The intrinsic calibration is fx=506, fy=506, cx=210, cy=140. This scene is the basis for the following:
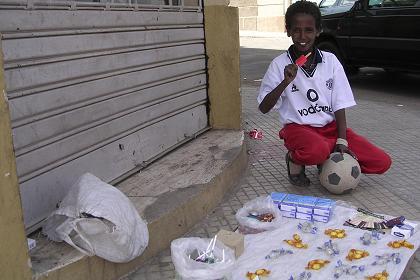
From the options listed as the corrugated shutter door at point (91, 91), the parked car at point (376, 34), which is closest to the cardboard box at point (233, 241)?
the corrugated shutter door at point (91, 91)

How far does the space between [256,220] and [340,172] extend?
0.81 m

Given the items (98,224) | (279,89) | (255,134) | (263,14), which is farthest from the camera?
(263,14)

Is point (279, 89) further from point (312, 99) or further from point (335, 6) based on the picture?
point (335, 6)

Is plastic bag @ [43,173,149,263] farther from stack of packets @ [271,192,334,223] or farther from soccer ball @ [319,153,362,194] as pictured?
soccer ball @ [319,153,362,194]

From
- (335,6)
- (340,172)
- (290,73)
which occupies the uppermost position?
(335,6)

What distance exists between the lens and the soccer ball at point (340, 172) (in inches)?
139

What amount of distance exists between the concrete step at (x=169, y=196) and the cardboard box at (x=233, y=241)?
15.3 inches

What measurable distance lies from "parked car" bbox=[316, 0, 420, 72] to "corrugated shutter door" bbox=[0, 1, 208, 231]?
4065 millimetres

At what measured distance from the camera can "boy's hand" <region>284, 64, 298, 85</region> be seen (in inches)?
133

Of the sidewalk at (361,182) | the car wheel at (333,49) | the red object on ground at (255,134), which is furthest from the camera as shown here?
the car wheel at (333,49)

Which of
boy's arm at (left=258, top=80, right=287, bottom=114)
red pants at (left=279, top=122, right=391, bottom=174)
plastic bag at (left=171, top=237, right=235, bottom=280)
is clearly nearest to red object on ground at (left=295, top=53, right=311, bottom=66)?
boy's arm at (left=258, top=80, right=287, bottom=114)

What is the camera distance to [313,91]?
370 centimetres

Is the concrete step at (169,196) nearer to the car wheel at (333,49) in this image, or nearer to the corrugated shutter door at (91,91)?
the corrugated shutter door at (91,91)

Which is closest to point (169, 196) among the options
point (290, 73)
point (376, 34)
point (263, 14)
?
point (290, 73)
